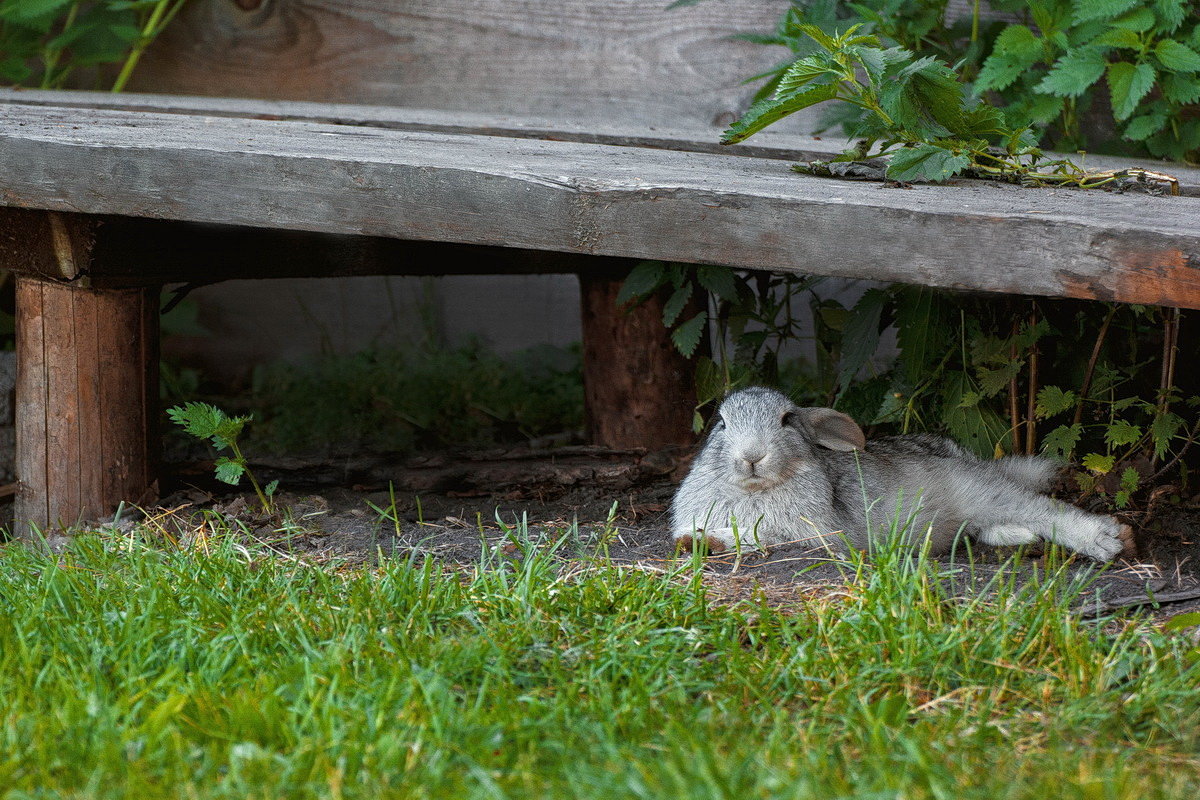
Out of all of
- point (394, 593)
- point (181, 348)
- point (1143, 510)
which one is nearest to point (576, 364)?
point (181, 348)

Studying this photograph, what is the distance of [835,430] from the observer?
12.1ft

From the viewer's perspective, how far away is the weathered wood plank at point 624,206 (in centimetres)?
258

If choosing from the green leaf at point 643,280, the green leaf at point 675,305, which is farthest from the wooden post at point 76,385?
the green leaf at point 675,305

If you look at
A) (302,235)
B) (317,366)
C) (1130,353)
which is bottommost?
(317,366)

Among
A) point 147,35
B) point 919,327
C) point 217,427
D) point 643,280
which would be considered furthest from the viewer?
point 147,35

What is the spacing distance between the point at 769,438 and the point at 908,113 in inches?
36.2

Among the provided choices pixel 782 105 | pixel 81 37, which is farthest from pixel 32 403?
pixel 81 37

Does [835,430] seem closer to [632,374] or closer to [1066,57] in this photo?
[632,374]

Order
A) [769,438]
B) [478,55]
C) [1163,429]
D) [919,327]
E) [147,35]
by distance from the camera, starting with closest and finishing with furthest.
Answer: [769,438], [1163,429], [919,327], [147,35], [478,55]

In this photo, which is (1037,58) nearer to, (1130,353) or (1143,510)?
(1130,353)

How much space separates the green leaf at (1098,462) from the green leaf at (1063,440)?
65mm

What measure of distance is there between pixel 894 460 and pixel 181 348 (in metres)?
4.31

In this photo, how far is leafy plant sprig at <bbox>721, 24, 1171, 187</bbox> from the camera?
120 inches

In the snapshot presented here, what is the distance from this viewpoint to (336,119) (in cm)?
451
